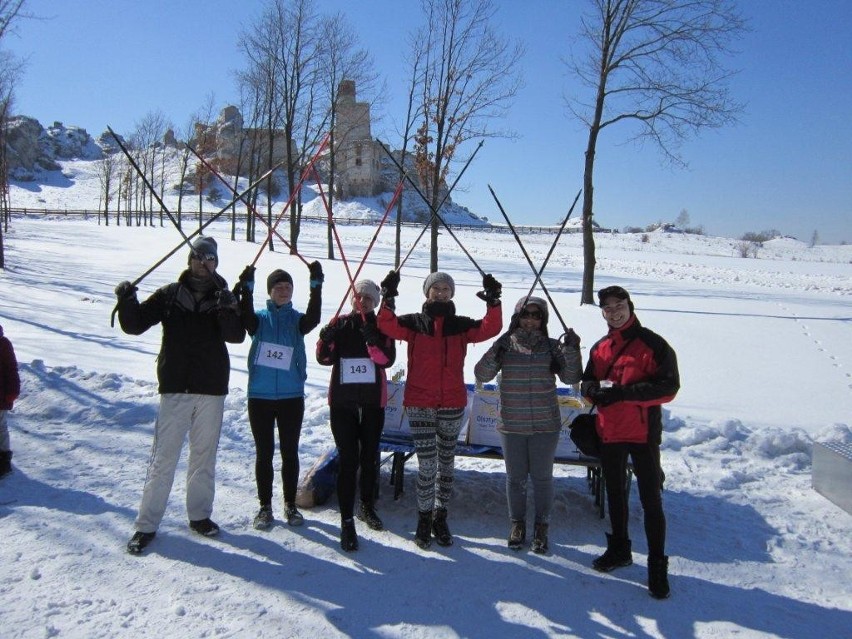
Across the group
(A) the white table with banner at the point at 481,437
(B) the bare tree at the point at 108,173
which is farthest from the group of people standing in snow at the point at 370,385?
(B) the bare tree at the point at 108,173

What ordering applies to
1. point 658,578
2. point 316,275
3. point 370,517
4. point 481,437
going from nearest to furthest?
point 658,578, point 370,517, point 316,275, point 481,437

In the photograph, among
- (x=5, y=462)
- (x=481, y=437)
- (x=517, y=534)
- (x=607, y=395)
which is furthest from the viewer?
(x=481, y=437)

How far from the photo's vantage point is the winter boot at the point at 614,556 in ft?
11.4

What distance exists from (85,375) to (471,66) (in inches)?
464

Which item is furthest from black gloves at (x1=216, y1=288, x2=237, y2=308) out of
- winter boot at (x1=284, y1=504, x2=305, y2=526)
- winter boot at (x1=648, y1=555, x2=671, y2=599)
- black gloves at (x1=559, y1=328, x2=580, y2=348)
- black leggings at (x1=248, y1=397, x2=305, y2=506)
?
winter boot at (x1=648, y1=555, x2=671, y2=599)

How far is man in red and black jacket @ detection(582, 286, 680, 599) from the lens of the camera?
327 centimetres

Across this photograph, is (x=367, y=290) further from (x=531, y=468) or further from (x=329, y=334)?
(x=531, y=468)

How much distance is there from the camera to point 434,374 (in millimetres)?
3758

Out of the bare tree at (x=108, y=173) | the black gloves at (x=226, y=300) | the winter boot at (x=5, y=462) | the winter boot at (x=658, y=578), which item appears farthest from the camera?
the bare tree at (x=108, y=173)

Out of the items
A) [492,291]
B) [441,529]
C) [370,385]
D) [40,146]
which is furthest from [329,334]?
[40,146]

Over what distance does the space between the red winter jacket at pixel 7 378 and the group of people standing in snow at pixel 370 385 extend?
1.59 metres

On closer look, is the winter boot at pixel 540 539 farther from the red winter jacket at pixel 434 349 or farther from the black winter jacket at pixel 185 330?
the black winter jacket at pixel 185 330

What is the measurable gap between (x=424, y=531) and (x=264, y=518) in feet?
3.34

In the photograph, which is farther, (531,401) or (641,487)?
(531,401)
